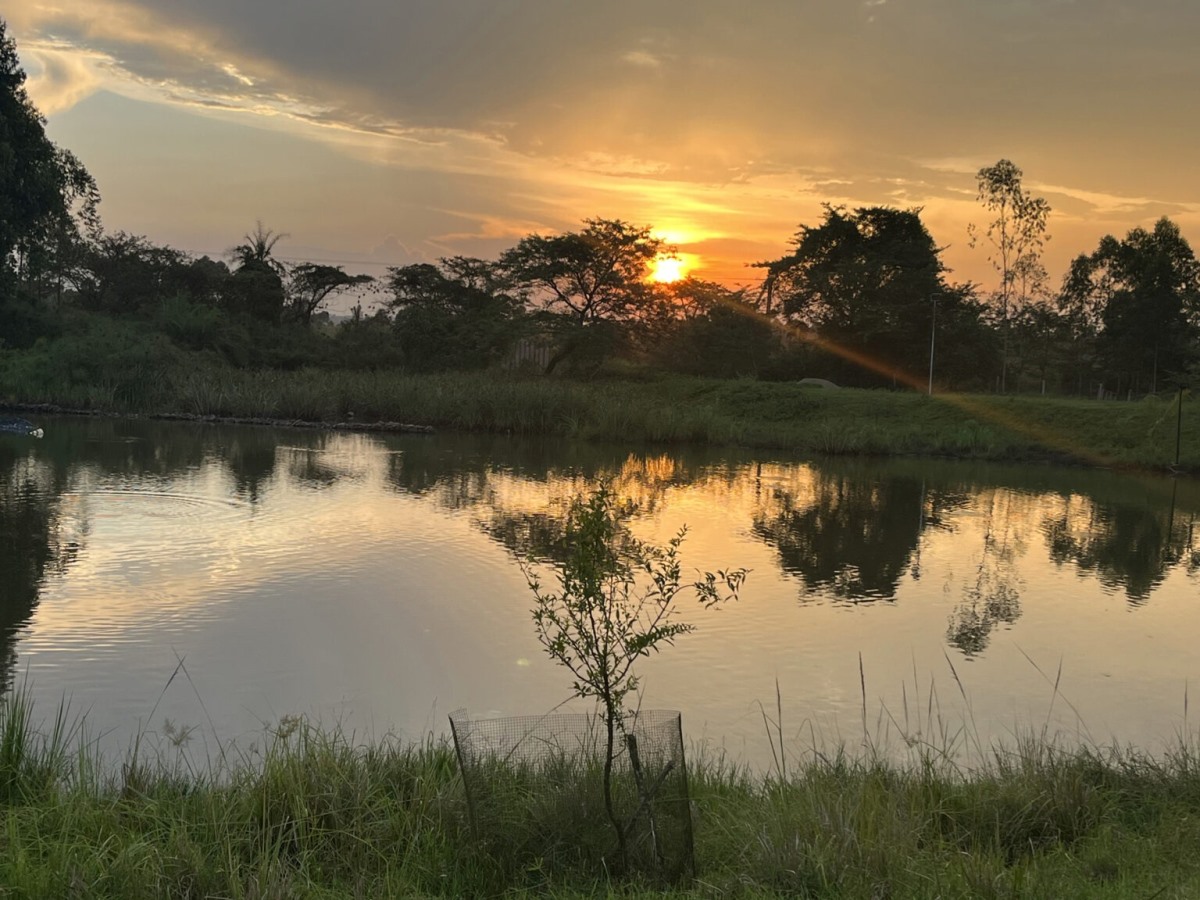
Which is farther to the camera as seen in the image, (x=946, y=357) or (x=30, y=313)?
(x=946, y=357)

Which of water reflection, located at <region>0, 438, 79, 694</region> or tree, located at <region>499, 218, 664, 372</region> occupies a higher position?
tree, located at <region>499, 218, 664, 372</region>

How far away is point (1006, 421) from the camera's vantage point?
22.4 metres

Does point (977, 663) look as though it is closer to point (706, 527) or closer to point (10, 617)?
point (706, 527)

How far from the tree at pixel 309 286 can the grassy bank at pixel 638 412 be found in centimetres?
1294

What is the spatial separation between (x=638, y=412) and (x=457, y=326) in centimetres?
1308

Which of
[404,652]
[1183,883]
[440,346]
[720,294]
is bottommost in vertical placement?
[404,652]

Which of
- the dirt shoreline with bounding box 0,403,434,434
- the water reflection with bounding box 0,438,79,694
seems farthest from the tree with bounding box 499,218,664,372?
the water reflection with bounding box 0,438,79,694

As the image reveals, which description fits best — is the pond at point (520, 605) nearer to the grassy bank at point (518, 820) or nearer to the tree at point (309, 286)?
the grassy bank at point (518, 820)

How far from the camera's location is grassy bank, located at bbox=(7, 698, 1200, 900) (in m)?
2.84

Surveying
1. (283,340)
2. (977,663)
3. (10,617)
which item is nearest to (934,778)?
(977,663)

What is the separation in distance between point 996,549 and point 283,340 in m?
26.7

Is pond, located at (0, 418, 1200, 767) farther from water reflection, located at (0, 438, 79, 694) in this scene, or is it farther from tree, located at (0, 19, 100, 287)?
tree, located at (0, 19, 100, 287)

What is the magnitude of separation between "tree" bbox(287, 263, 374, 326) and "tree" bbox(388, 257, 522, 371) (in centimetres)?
374

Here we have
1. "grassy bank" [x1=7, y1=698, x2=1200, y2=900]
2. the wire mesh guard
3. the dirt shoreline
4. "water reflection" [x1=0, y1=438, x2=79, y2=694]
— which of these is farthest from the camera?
the dirt shoreline
